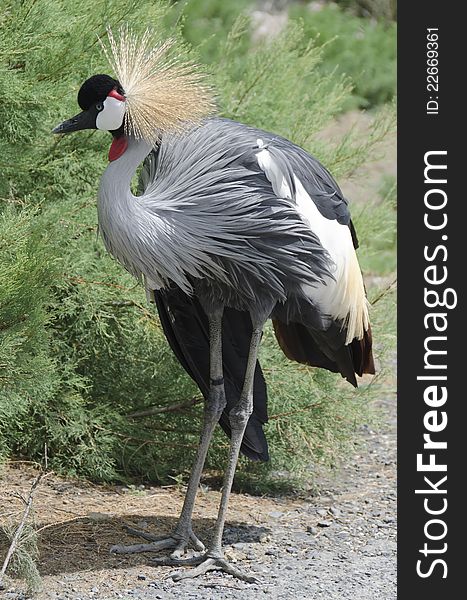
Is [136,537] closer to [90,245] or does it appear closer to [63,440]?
[63,440]

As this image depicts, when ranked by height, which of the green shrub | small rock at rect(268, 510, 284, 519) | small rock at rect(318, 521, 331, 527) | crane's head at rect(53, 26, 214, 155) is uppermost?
the green shrub

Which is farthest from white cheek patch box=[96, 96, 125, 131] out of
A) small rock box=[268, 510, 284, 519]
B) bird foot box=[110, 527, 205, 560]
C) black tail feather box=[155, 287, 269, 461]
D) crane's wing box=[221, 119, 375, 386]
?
small rock box=[268, 510, 284, 519]

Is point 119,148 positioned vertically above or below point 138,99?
below

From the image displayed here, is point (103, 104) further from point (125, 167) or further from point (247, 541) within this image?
point (247, 541)

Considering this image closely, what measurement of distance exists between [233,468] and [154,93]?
132cm

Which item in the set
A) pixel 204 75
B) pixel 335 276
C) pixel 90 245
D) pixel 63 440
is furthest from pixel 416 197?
pixel 63 440

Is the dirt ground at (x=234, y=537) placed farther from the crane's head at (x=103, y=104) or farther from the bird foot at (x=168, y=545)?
the crane's head at (x=103, y=104)

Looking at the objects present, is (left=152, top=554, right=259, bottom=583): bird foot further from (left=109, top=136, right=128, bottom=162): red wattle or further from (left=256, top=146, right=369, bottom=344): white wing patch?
(left=109, top=136, right=128, bottom=162): red wattle

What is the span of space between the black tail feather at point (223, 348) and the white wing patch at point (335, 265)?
0.39 metres

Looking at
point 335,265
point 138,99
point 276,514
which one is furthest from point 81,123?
point 276,514

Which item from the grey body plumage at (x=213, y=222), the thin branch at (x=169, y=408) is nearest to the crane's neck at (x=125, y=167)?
the grey body plumage at (x=213, y=222)

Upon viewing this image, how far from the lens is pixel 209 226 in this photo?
3.34 m

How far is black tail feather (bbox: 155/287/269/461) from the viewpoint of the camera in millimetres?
3781

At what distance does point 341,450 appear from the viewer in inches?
190
